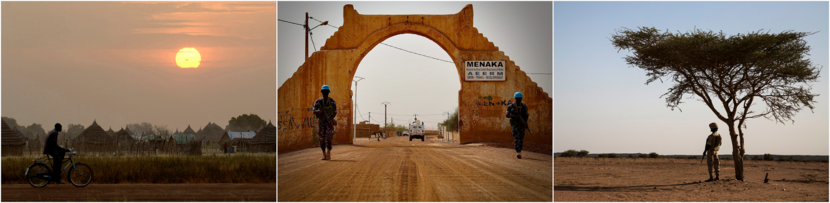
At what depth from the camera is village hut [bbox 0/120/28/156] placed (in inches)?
933

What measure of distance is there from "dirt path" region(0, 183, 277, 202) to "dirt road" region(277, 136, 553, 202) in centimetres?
149

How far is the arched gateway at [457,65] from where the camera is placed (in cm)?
1541

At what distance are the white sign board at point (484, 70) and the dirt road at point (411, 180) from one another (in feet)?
28.3

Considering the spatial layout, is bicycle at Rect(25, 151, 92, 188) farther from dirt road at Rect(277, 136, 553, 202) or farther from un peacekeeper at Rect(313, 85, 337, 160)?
un peacekeeper at Rect(313, 85, 337, 160)

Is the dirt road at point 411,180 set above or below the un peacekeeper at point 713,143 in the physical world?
below

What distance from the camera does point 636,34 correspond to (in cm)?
1582

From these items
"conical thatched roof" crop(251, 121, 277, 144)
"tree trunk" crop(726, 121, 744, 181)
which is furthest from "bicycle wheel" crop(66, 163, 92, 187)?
"conical thatched roof" crop(251, 121, 277, 144)

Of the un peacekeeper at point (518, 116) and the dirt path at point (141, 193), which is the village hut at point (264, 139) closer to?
the dirt path at point (141, 193)

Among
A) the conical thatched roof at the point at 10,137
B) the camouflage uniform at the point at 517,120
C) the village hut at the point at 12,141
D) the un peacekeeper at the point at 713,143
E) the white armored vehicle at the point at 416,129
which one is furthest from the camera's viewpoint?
the white armored vehicle at the point at 416,129

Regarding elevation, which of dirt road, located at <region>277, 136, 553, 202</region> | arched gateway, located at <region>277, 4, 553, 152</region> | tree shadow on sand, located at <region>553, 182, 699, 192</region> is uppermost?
arched gateway, located at <region>277, 4, 553, 152</region>

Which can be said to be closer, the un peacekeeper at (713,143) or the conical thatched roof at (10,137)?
the un peacekeeper at (713,143)

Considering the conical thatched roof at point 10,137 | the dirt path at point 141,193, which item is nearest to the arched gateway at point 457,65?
the dirt path at point 141,193

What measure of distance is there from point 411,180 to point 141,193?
611 cm

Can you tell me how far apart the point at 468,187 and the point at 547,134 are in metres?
6.35
